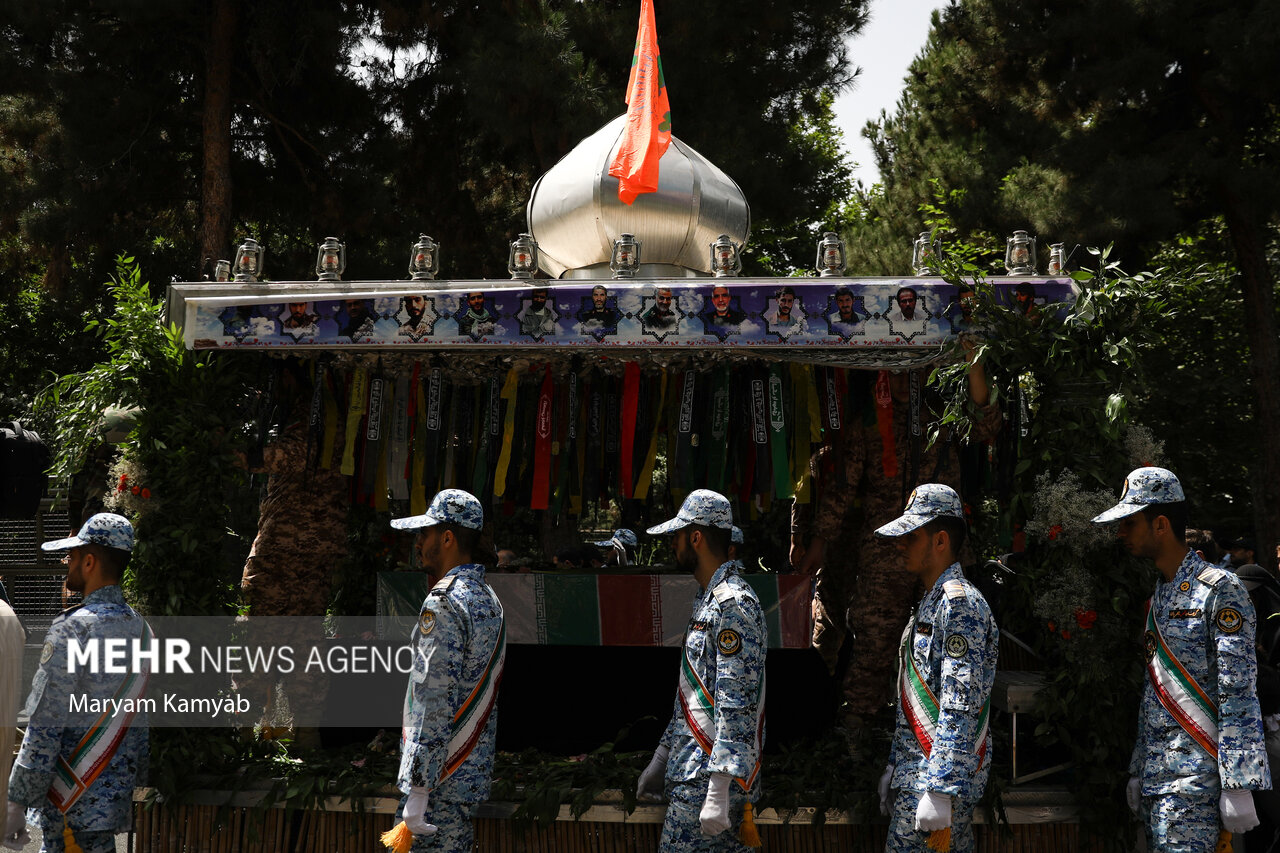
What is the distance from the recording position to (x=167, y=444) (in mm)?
5477

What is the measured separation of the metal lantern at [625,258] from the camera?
5738 mm

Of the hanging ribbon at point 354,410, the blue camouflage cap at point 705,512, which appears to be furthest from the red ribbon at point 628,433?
the blue camouflage cap at point 705,512

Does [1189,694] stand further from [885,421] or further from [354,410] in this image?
[354,410]

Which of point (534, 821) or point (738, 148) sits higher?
point (738, 148)

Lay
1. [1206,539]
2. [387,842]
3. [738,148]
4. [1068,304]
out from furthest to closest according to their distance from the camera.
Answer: [738,148]
[1206,539]
[1068,304]
[387,842]

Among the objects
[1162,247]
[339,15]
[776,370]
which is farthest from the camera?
[1162,247]

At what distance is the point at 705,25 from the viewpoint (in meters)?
14.3

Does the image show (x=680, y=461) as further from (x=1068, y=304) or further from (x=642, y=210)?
(x=1068, y=304)

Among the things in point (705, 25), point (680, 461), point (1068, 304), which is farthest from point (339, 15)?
point (1068, 304)

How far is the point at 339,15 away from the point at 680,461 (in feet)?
37.8

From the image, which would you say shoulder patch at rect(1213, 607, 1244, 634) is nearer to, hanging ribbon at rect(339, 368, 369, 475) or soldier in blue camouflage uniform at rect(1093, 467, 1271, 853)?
soldier in blue camouflage uniform at rect(1093, 467, 1271, 853)

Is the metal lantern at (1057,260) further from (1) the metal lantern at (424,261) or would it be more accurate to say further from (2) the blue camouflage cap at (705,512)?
(1) the metal lantern at (424,261)

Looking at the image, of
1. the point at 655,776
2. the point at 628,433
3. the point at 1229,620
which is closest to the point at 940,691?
the point at 1229,620

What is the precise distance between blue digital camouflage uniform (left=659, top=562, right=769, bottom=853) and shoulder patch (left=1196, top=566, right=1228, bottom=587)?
1676mm
